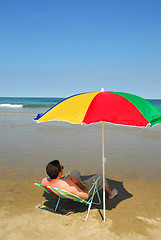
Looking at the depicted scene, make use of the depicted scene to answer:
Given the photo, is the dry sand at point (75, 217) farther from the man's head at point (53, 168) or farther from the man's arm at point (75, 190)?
the man's head at point (53, 168)

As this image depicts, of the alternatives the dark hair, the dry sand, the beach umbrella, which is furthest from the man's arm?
the beach umbrella

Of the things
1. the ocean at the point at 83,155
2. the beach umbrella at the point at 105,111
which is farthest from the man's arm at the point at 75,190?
the ocean at the point at 83,155

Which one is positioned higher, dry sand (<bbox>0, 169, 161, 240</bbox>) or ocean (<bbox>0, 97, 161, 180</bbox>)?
ocean (<bbox>0, 97, 161, 180</bbox>)

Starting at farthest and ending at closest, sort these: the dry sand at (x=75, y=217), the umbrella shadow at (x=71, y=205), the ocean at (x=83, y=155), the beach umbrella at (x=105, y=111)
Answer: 1. the ocean at (x=83, y=155)
2. the umbrella shadow at (x=71, y=205)
3. the dry sand at (x=75, y=217)
4. the beach umbrella at (x=105, y=111)

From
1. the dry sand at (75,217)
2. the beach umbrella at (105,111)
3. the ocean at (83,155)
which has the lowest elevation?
the dry sand at (75,217)

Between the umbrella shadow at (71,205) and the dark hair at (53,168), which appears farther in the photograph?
the umbrella shadow at (71,205)

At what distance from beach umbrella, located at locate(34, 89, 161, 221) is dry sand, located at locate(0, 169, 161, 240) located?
1.62m

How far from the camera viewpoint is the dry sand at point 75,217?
3262 millimetres

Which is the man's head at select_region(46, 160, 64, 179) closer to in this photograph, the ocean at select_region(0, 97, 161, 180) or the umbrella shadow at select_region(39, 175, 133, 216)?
the umbrella shadow at select_region(39, 175, 133, 216)

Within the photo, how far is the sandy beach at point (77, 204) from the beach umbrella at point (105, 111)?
1633 millimetres

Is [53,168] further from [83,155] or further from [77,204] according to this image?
[83,155]

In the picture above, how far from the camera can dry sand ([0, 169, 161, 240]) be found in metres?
3.26

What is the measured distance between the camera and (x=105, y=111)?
10.1 feet

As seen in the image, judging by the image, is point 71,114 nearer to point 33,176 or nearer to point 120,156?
point 33,176
